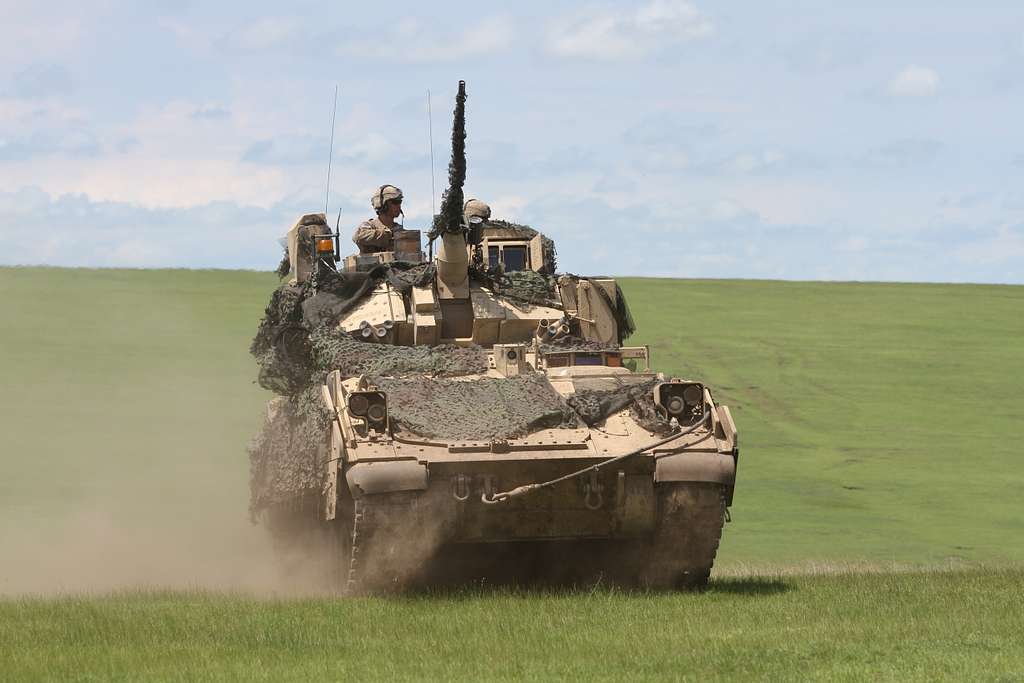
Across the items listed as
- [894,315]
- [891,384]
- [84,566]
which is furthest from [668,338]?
[84,566]

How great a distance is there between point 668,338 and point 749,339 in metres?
2.36

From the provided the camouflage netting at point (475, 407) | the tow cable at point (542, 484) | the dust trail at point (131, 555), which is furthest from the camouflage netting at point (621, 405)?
the dust trail at point (131, 555)

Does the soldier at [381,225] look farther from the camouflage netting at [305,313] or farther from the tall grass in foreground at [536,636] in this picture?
the tall grass in foreground at [536,636]

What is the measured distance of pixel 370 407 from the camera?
1733 cm

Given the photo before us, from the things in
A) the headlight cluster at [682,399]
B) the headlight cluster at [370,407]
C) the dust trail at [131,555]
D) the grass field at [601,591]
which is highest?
the headlight cluster at [682,399]

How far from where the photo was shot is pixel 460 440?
17266mm

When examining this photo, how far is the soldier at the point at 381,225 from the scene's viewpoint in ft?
75.3

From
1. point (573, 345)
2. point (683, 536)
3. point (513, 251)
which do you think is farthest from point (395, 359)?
point (513, 251)

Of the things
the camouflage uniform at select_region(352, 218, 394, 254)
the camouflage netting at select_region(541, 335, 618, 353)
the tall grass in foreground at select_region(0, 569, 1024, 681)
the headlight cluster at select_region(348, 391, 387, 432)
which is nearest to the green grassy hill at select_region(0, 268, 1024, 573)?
the camouflage uniform at select_region(352, 218, 394, 254)

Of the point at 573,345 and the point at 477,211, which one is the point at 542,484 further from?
the point at 477,211

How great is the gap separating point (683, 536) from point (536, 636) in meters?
3.23

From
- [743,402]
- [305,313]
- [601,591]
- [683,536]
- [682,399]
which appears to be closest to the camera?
[601,591]

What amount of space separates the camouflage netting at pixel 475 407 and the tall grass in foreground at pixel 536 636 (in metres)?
1.48

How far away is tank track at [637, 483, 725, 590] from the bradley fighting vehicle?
18mm
